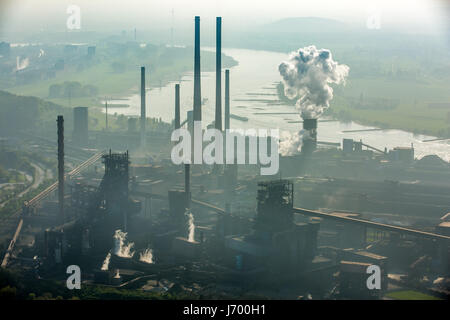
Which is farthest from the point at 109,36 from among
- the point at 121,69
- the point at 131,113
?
the point at 131,113

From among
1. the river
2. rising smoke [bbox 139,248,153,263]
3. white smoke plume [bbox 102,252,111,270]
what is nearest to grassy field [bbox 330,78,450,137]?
the river

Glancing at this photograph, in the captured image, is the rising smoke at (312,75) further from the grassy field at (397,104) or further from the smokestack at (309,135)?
the grassy field at (397,104)

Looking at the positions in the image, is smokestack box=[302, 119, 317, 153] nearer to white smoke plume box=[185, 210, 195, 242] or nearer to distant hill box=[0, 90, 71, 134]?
white smoke plume box=[185, 210, 195, 242]

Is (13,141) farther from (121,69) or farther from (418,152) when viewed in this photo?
(121,69)

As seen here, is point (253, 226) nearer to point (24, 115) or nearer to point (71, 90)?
point (24, 115)

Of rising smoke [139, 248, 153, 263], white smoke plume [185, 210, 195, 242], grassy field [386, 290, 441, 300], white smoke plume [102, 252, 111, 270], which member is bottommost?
grassy field [386, 290, 441, 300]
